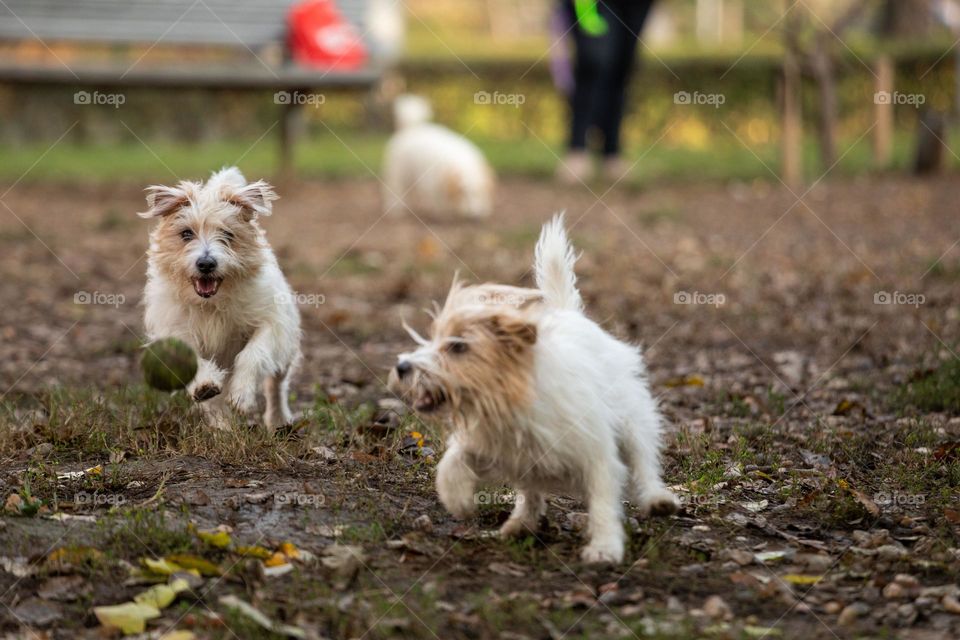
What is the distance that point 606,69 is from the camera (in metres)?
14.3

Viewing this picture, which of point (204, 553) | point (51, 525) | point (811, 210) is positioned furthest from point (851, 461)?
point (811, 210)

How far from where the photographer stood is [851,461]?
511 cm

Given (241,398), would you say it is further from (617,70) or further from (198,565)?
(617,70)

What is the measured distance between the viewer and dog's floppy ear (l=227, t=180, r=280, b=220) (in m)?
5.29

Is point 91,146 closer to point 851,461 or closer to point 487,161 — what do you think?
point 487,161

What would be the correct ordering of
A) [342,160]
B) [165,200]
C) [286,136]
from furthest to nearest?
[342,160] < [286,136] < [165,200]

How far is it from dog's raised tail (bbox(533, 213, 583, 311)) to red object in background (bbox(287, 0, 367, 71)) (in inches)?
403

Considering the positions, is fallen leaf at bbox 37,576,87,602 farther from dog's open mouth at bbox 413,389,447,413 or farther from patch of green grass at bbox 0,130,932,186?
patch of green grass at bbox 0,130,932,186

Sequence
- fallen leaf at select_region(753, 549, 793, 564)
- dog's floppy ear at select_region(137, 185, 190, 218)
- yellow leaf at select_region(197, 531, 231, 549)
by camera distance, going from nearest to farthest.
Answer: yellow leaf at select_region(197, 531, 231, 549) < fallen leaf at select_region(753, 549, 793, 564) < dog's floppy ear at select_region(137, 185, 190, 218)

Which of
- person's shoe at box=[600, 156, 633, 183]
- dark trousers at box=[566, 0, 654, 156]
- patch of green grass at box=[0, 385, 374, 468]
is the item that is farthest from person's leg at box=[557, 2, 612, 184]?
patch of green grass at box=[0, 385, 374, 468]

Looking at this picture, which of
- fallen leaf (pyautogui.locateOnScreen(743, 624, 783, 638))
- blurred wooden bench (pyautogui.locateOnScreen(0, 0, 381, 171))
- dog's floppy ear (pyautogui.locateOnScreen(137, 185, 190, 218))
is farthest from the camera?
blurred wooden bench (pyautogui.locateOnScreen(0, 0, 381, 171))

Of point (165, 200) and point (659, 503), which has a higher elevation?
point (165, 200)

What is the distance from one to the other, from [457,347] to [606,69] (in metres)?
11.0

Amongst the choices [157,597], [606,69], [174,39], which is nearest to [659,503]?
[157,597]
